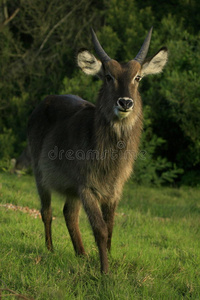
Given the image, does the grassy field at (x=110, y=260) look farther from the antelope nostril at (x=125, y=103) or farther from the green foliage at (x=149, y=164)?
the green foliage at (x=149, y=164)

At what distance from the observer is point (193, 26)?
36.4ft

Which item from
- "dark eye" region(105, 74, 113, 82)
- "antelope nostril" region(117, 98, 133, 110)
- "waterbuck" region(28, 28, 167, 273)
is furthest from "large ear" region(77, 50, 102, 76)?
"antelope nostril" region(117, 98, 133, 110)

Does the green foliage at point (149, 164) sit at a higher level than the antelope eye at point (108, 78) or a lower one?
lower

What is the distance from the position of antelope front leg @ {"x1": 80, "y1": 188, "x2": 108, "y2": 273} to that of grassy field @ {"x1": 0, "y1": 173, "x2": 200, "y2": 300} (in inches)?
4.9

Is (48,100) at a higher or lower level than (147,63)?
lower

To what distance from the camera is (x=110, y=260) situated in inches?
129

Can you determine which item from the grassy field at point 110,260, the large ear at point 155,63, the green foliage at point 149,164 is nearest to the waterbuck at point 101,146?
the large ear at point 155,63

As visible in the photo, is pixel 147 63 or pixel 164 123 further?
pixel 164 123

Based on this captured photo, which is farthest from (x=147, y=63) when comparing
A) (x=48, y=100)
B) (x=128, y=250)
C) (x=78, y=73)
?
(x=78, y=73)

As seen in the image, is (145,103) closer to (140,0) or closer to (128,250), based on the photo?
(140,0)

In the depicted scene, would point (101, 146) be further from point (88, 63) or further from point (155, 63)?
point (155, 63)

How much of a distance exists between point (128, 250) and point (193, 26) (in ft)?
28.7

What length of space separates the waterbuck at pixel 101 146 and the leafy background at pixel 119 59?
Answer: 4764mm

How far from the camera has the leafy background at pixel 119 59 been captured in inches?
371
